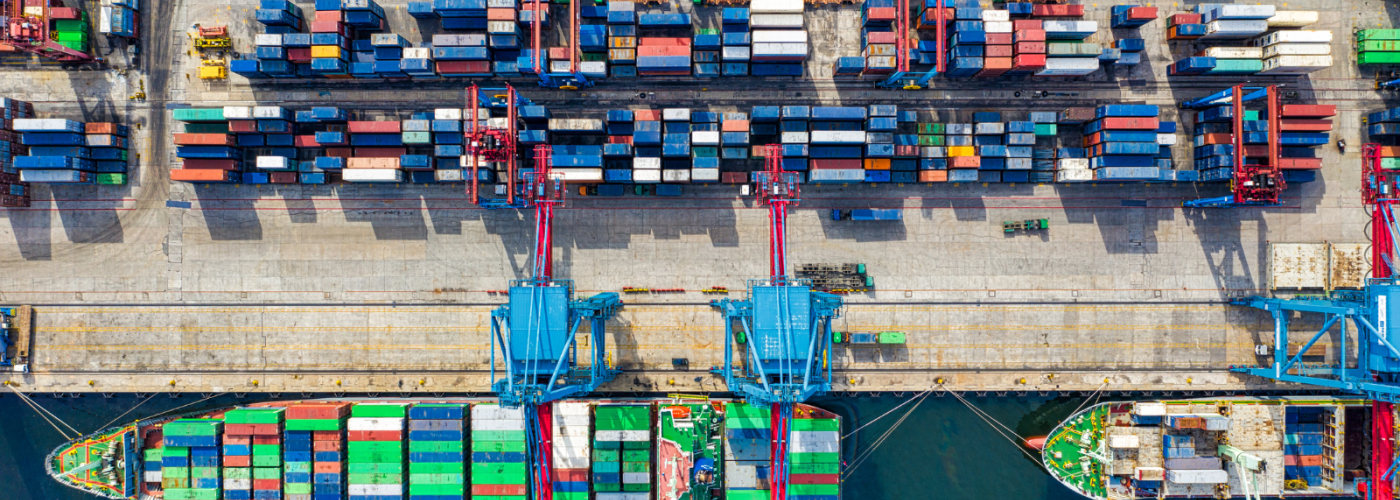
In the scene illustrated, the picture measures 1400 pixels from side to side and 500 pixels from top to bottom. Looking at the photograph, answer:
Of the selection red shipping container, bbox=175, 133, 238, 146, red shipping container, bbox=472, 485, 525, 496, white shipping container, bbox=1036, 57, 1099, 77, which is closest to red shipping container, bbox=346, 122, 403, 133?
red shipping container, bbox=175, 133, 238, 146

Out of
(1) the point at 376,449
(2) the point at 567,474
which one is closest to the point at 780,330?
(2) the point at 567,474

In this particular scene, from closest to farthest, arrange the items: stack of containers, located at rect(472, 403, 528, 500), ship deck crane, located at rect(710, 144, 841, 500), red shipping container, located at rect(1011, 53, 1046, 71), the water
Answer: ship deck crane, located at rect(710, 144, 841, 500) < red shipping container, located at rect(1011, 53, 1046, 71) < stack of containers, located at rect(472, 403, 528, 500) < the water

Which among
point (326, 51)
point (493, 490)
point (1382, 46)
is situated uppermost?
point (1382, 46)

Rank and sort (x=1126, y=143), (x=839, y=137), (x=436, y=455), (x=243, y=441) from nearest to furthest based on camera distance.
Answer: (x=839, y=137)
(x=1126, y=143)
(x=243, y=441)
(x=436, y=455)

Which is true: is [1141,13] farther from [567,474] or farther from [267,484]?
[267,484]

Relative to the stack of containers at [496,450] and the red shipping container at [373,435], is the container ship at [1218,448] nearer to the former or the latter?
the stack of containers at [496,450]

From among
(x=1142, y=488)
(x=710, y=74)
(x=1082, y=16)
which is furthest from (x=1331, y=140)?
(x=710, y=74)

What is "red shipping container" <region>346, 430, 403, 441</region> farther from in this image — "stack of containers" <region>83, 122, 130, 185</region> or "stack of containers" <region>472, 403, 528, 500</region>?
"stack of containers" <region>83, 122, 130, 185</region>
